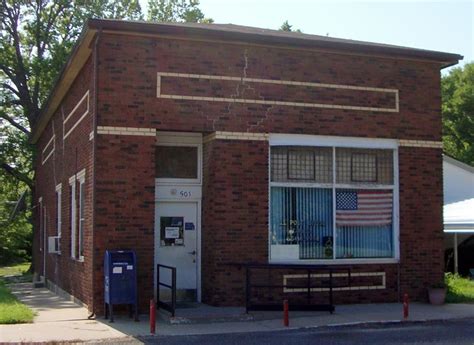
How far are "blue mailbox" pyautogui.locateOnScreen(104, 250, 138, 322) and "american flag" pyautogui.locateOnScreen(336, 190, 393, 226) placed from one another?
4836mm

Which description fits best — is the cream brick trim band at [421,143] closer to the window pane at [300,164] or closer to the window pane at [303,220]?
the window pane at [303,220]

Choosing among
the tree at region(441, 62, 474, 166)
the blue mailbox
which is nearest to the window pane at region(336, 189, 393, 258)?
the blue mailbox

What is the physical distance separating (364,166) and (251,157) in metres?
2.77

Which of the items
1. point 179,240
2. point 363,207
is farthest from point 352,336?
point 179,240

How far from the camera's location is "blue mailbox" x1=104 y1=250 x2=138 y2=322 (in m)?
12.5

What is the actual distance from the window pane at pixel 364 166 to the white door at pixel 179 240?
11.1 feet

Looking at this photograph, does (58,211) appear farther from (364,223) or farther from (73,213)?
(364,223)

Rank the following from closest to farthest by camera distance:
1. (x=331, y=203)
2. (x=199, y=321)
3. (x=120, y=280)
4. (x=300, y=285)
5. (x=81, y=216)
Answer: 1. (x=199, y=321)
2. (x=120, y=280)
3. (x=300, y=285)
4. (x=331, y=203)
5. (x=81, y=216)

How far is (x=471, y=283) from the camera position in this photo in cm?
1966

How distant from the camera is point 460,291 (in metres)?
17.4

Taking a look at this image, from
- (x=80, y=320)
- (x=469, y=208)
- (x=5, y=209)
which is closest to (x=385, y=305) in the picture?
(x=80, y=320)

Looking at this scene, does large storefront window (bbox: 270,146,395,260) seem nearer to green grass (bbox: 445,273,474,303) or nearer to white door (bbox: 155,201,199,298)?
white door (bbox: 155,201,199,298)

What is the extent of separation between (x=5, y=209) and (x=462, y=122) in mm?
32840

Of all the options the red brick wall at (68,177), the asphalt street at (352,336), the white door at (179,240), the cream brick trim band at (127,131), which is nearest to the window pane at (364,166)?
the white door at (179,240)
